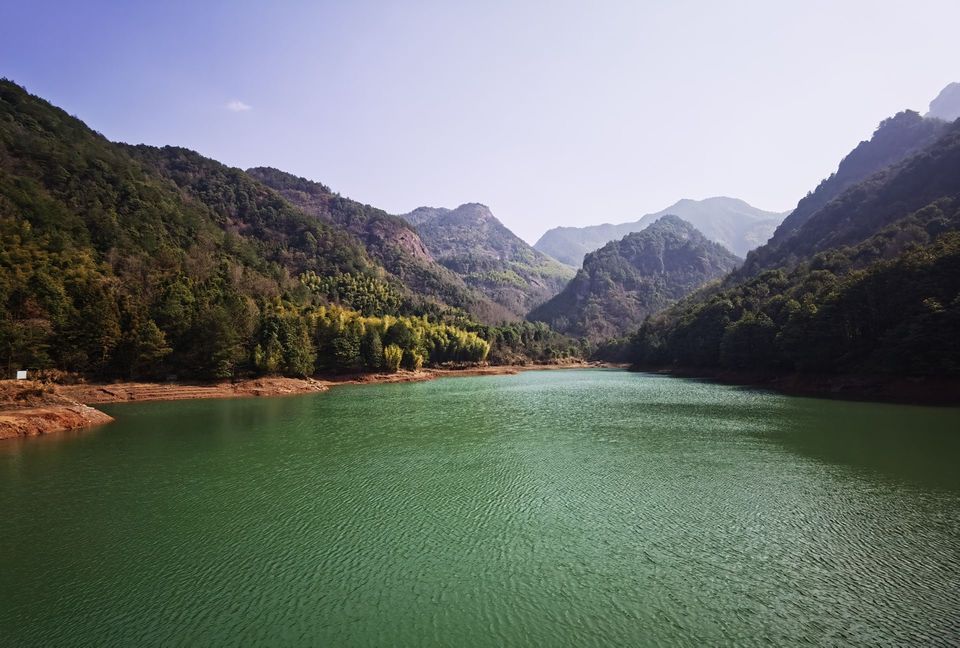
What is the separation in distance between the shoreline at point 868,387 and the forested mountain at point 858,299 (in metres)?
0.87

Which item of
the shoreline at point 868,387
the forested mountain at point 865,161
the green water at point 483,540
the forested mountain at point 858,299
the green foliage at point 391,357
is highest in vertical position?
the forested mountain at point 865,161

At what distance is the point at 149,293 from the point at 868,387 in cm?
7960

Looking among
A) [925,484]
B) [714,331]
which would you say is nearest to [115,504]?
[925,484]

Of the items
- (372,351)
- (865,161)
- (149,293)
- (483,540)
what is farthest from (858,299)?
(865,161)

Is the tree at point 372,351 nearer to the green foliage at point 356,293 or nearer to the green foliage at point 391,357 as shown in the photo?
the green foliage at point 391,357

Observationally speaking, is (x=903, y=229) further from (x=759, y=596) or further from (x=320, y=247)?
(x=320, y=247)

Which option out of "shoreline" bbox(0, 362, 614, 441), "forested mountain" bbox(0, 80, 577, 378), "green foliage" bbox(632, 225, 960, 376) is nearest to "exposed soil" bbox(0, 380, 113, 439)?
"shoreline" bbox(0, 362, 614, 441)

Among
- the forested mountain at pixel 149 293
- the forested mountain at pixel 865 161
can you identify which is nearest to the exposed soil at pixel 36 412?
the forested mountain at pixel 149 293

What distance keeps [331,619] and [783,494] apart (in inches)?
640

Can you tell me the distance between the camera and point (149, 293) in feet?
186

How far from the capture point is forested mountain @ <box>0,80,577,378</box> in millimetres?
45594

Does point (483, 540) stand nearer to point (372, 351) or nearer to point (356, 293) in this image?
point (372, 351)

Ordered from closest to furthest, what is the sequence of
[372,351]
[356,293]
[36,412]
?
[36,412] < [372,351] < [356,293]

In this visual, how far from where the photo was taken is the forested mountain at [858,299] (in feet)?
132
